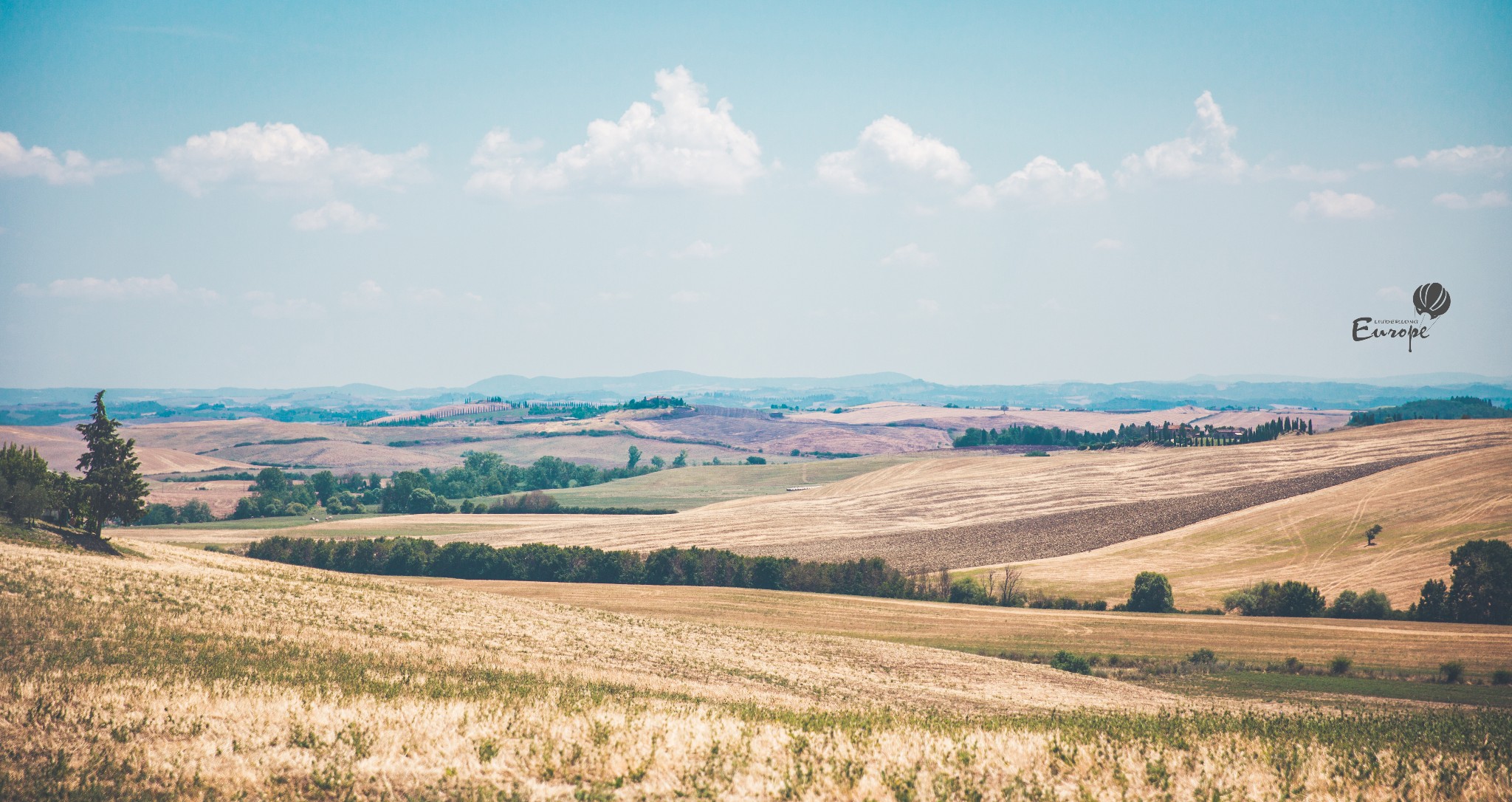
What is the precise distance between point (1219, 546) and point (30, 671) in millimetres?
88279

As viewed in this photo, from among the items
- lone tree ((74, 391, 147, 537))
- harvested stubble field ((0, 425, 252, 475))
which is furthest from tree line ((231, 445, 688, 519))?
lone tree ((74, 391, 147, 537))

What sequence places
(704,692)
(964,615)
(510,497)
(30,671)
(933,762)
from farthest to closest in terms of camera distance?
(510,497) < (964,615) < (704,692) < (30,671) < (933,762)

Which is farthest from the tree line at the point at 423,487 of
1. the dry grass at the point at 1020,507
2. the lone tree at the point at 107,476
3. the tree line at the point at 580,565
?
the lone tree at the point at 107,476

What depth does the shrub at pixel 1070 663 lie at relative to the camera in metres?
47.2

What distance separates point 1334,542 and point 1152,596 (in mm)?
22756

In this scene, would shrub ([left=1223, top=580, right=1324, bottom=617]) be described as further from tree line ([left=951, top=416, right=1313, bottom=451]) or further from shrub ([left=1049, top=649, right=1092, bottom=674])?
tree line ([left=951, top=416, right=1313, bottom=451])

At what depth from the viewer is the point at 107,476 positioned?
49.0 m

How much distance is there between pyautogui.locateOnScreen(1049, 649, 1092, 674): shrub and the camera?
4725cm

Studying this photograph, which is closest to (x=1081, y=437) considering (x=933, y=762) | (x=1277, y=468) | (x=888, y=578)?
(x=1277, y=468)

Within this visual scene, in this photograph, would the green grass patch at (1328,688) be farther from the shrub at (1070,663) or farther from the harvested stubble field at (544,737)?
the harvested stubble field at (544,737)

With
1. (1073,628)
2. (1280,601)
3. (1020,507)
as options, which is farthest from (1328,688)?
(1020,507)

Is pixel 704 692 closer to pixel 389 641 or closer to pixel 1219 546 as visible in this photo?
pixel 389 641

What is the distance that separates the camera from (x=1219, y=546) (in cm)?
8494

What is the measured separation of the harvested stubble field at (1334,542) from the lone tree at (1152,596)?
1.87 metres
